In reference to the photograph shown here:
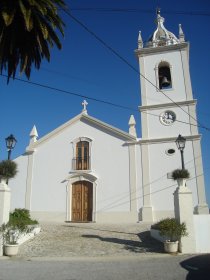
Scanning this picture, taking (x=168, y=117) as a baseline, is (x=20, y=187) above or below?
below

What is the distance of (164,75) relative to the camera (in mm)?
22781

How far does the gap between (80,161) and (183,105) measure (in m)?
7.81

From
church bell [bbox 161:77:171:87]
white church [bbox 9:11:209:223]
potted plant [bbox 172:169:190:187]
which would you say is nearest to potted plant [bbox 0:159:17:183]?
potted plant [bbox 172:169:190:187]

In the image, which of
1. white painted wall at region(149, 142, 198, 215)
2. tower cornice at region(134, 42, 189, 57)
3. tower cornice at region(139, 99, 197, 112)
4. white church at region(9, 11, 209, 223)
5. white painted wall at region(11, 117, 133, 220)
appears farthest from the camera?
tower cornice at region(134, 42, 189, 57)

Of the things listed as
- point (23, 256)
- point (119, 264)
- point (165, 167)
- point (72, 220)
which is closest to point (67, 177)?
point (72, 220)

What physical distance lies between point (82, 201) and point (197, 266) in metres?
12.9

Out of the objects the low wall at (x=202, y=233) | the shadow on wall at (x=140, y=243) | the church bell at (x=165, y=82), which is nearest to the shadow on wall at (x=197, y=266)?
the low wall at (x=202, y=233)

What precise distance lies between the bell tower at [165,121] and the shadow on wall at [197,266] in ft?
29.4

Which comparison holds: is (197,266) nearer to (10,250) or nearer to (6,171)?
(10,250)

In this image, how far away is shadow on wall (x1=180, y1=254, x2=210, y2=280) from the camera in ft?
24.2

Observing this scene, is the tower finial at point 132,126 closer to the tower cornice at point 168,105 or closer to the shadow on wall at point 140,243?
the tower cornice at point 168,105

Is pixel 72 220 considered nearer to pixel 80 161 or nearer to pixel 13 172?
pixel 80 161

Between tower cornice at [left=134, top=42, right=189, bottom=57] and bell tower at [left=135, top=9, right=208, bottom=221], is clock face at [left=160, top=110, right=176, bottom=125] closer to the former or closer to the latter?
bell tower at [left=135, top=9, right=208, bottom=221]

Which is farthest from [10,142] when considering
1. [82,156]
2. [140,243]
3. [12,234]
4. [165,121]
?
[165,121]
